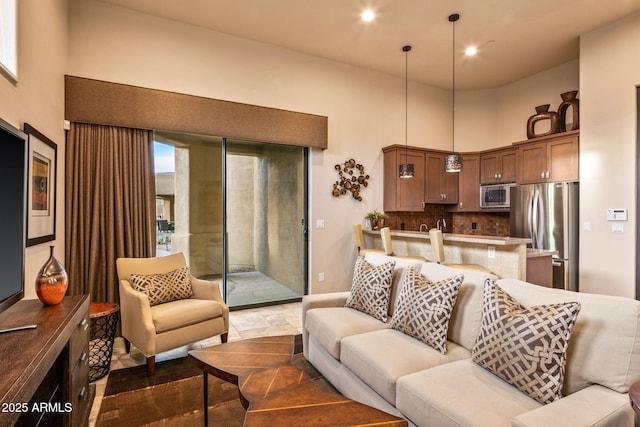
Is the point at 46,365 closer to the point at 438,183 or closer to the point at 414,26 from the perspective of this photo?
the point at 414,26

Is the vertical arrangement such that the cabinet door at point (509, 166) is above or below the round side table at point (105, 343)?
above

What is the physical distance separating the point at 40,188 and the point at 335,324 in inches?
95.0

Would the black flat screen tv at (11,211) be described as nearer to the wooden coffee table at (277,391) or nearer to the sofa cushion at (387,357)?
the wooden coffee table at (277,391)

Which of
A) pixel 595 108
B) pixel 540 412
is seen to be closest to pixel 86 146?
pixel 540 412

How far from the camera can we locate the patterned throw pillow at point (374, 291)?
8.48 feet

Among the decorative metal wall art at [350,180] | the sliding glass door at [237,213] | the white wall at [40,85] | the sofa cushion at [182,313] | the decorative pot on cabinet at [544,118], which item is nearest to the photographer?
the white wall at [40,85]

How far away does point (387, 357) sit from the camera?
1.88 meters

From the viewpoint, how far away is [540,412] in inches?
48.1

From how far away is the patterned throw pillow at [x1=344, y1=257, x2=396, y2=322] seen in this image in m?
2.58

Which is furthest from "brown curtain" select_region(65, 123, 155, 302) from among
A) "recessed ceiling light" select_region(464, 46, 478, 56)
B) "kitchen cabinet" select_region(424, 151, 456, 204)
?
"recessed ceiling light" select_region(464, 46, 478, 56)

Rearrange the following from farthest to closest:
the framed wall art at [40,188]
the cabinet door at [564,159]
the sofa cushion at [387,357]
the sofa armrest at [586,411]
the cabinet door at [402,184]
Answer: the cabinet door at [402,184] < the cabinet door at [564,159] < the framed wall art at [40,188] < the sofa cushion at [387,357] < the sofa armrest at [586,411]

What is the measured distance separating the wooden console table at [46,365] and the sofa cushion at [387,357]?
57.8 inches

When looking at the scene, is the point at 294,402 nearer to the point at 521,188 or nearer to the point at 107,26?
the point at 107,26

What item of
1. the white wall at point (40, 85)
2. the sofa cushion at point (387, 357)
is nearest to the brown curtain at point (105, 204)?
the white wall at point (40, 85)
